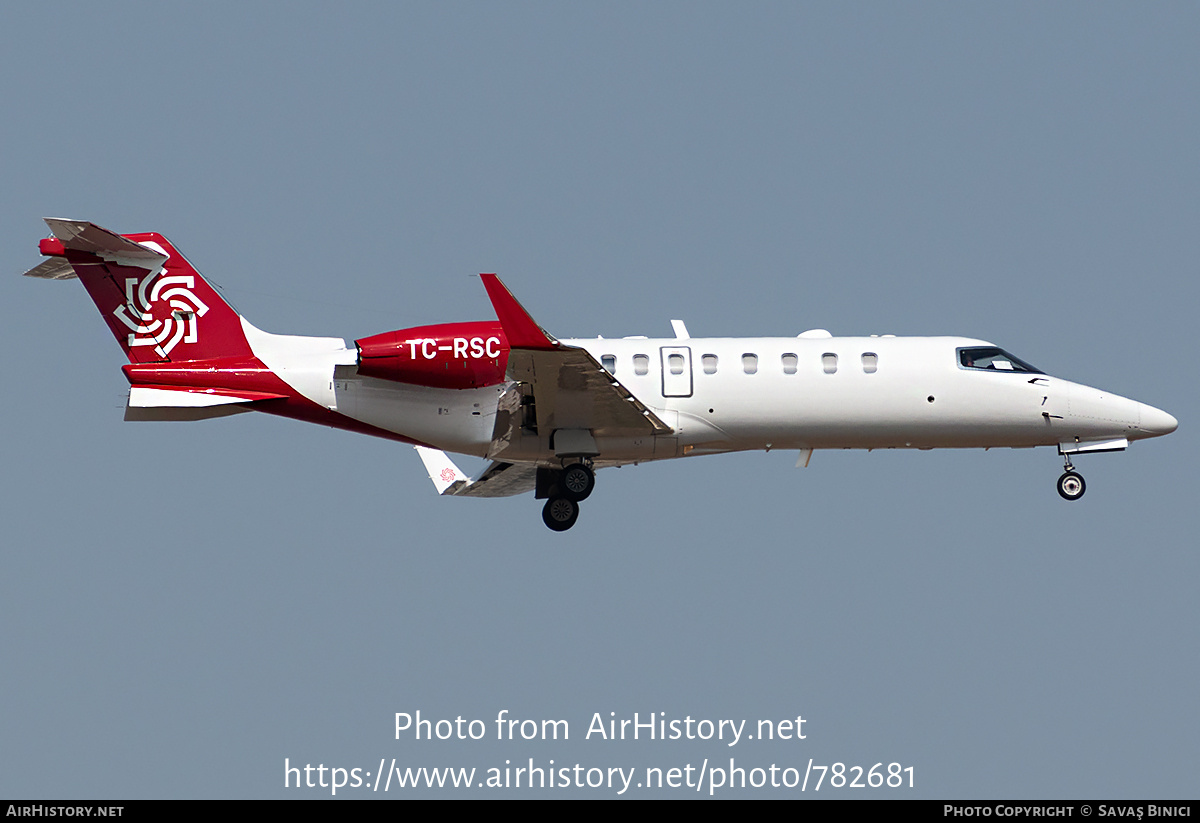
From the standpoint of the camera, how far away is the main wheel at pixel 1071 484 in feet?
86.7

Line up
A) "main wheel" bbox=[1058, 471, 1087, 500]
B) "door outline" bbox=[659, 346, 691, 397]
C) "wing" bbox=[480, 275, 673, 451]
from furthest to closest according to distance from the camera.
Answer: "main wheel" bbox=[1058, 471, 1087, 500], "door outline" bbox=[659, 346, 691, 397], "wing" bbox=[480, 275, 673, 451]

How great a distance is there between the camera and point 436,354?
2411 cm

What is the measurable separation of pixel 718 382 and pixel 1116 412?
6.78 meters

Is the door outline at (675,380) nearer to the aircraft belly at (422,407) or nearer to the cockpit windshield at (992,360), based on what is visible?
the aircraft belly at (422,407)

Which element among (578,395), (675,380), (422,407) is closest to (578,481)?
(578,395)

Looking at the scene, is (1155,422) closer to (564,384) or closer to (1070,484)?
(1070,484)

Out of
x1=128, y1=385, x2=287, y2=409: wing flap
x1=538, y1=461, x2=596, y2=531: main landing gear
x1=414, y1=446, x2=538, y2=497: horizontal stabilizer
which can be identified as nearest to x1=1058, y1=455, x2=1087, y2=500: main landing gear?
x1=538, y1=461, x2=596, y2=531: main landing gear

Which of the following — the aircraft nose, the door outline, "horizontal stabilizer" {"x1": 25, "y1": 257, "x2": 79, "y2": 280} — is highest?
"horizontal stabilizer" {"x1": 25, "y1": 257, "x2": 79, "y2": 280}

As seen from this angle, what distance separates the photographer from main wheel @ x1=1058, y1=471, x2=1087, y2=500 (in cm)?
2644

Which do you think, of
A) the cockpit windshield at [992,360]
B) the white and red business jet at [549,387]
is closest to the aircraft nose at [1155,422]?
the white and red business jet at [549,387]

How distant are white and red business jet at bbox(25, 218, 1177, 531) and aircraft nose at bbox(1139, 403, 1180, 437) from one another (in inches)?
50.5

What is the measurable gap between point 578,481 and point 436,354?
3.03 meters

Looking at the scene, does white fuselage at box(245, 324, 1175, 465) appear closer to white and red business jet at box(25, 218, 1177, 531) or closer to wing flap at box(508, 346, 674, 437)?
white and red business jet at box(25, 218, 1177, 531)

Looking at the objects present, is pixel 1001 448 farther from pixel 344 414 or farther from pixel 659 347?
pixel 344 414
